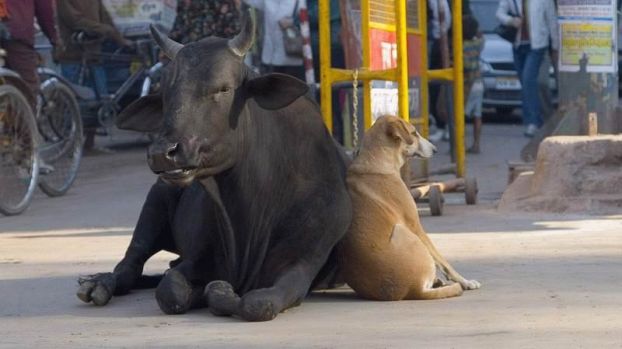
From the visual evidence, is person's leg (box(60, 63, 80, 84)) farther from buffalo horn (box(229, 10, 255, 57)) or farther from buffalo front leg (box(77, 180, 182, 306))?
buffalo horn (box(229, 10, 255, 57))

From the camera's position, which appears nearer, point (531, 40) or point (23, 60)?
point (23, 60)

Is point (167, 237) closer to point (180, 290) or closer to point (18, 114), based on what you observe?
point (180, 290)

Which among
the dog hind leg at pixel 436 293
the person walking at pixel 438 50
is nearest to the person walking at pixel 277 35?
the person walking at pixel 438 50

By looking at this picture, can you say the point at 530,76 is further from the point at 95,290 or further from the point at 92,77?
the point at 95,290

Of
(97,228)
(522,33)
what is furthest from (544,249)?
(522,33)

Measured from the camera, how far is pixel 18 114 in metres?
13.0

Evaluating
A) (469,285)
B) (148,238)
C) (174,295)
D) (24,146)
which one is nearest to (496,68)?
(24,146)

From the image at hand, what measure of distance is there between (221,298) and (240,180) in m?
0.65

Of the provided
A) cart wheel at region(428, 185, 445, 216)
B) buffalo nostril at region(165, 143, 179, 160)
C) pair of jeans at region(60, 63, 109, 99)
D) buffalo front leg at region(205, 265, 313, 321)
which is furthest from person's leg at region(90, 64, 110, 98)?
buffalo nostril at region(165, 143, 179, 160)

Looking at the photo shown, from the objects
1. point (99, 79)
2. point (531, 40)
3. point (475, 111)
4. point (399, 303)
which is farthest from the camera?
point (475, 111)

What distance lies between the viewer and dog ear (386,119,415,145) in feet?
27.9

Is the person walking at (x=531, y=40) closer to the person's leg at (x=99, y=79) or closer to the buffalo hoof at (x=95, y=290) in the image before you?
the person's leg at (x=99, y=79)

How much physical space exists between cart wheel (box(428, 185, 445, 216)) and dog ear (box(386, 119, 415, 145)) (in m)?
3.06

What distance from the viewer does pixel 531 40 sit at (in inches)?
716
